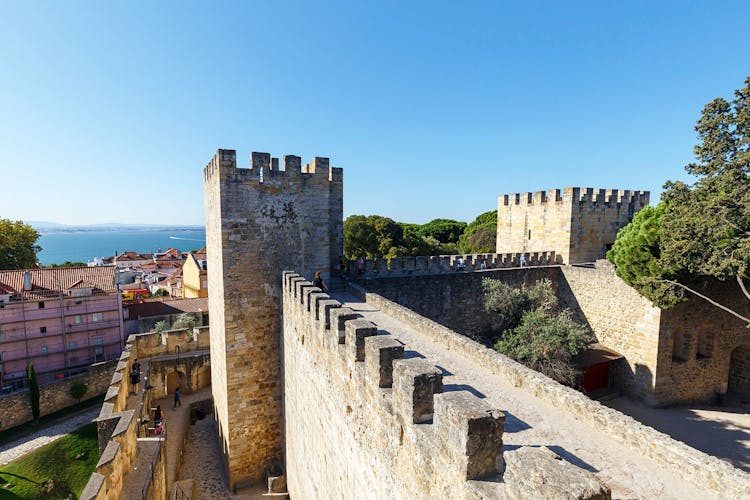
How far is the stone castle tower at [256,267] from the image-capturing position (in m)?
9.79

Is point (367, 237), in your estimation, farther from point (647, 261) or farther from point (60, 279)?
point (60, 279)

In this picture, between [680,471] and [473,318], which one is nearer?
[680,471]

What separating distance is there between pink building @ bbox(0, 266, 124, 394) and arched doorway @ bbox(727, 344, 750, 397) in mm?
32469

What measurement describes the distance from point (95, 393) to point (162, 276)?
3261cm

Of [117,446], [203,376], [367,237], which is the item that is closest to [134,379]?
[203,376]

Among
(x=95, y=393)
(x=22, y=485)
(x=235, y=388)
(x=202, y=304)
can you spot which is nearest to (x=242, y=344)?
(x=235, y=388)

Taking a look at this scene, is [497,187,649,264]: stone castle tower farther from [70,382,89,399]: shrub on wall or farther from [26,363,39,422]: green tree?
[26,363,39,422]: green tree

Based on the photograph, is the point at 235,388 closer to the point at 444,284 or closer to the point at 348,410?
the point at 348,410

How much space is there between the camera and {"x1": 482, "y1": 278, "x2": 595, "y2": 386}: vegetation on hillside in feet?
36.1

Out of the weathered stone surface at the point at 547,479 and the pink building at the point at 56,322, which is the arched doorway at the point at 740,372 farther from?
the pink building at the point at 56,322

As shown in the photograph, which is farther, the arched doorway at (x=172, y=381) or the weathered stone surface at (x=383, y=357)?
the arched doorway at (x=172, y=381)

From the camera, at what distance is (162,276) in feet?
162

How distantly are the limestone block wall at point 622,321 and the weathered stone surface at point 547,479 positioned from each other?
12471 millimetres

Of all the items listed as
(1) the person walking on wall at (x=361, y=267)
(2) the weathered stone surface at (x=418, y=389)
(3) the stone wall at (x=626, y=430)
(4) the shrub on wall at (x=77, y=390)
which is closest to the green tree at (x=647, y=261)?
(3) the stone wall at (x=626, y=430)
